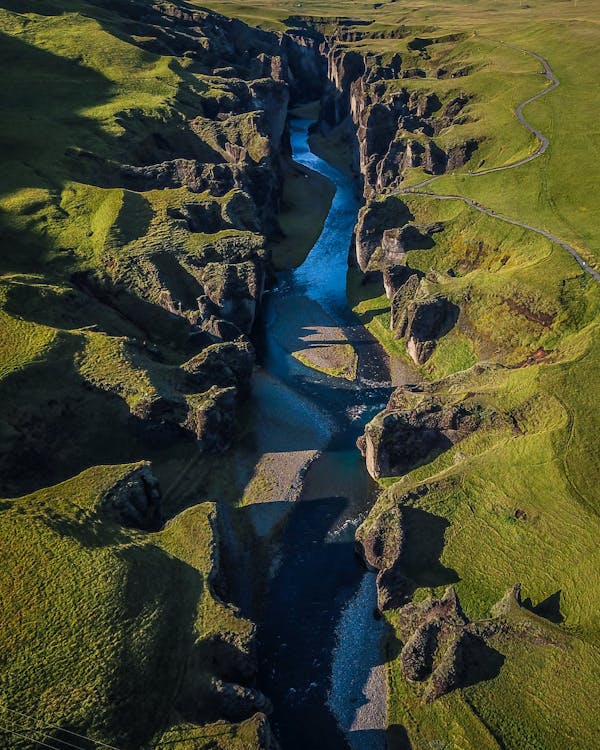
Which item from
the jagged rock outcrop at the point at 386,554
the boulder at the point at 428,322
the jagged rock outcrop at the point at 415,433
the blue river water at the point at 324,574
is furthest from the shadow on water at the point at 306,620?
the boulder at the point at 428,322

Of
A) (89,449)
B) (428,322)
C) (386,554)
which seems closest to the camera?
(386,554)

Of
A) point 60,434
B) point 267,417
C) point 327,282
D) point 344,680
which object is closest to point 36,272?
point 60,434

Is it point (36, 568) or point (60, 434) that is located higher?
point (36, 568)

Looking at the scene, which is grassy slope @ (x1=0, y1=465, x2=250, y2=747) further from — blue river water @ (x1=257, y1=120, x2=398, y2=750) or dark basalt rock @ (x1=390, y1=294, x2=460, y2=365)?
dark basalt rock @ (x1=390, y1=294, x2=460, y2=365)

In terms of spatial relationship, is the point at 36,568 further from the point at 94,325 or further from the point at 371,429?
the point at 94,325

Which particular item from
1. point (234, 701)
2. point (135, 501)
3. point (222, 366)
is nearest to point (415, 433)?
point (222, 366)

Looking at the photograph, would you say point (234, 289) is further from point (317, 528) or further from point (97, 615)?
point (97, 615)

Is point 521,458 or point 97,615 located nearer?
point 97,615
